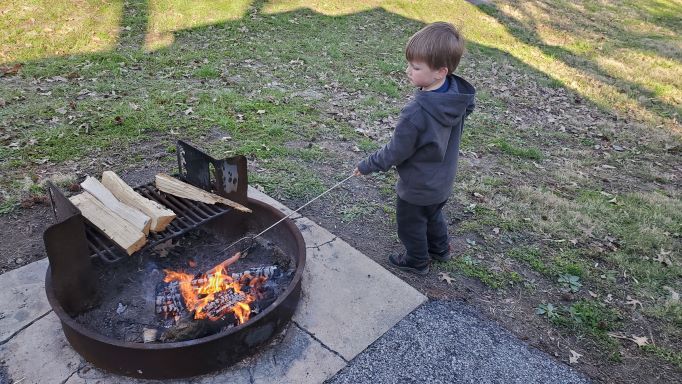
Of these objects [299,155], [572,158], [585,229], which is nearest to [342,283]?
[299,155]

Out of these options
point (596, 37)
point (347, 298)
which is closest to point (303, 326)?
point (347, 298)

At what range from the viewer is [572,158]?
19.3 ft

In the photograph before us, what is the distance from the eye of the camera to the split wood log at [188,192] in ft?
10.0

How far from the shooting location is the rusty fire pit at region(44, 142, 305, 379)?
2322 millimetres

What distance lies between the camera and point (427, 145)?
Result: 9.78 feet

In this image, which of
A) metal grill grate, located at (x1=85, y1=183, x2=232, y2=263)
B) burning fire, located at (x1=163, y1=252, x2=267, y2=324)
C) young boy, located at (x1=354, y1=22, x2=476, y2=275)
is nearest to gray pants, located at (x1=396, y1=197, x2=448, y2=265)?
young boy, located at (x1=354, y1=22, x2=476, y2=275)

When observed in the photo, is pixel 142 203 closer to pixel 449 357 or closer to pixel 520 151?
pixel 449 357

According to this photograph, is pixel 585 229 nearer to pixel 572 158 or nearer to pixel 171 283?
pixel 572 158

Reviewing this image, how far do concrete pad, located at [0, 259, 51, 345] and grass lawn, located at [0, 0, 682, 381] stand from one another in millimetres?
952

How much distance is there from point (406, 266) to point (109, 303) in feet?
6.54

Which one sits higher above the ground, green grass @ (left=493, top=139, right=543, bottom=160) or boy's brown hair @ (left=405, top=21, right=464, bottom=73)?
boy's brown hair @ (left=405, top=21, right=464, bottom=73)

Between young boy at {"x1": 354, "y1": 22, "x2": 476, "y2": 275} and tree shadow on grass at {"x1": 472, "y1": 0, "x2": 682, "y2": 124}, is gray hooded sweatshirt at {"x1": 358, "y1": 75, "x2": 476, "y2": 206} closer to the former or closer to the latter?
young boy at {"x1": 354, "y1": 22, "x2": 476, "y2": 275}

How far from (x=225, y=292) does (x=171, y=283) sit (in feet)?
1.14

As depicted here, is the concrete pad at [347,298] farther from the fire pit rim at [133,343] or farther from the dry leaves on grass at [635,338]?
the dry leaves on grass at [635,338]
